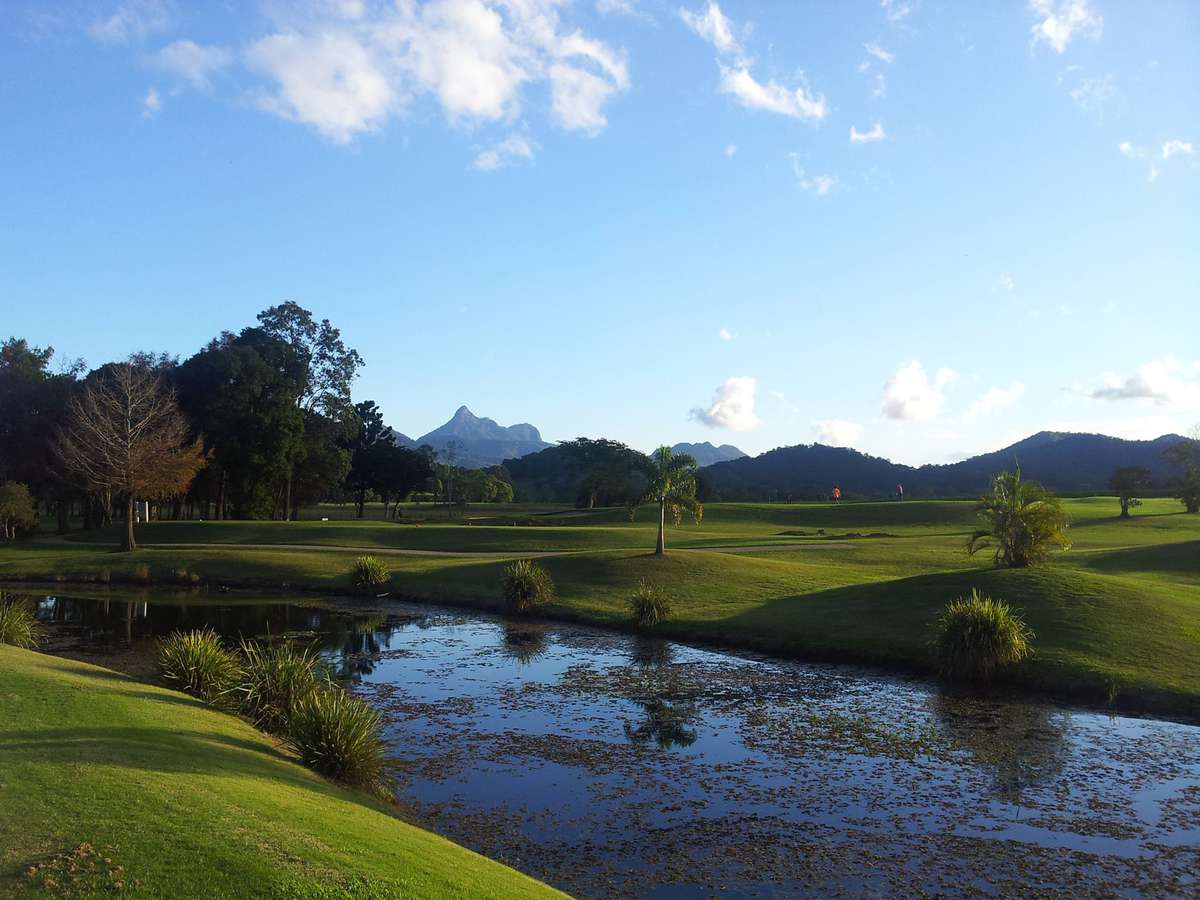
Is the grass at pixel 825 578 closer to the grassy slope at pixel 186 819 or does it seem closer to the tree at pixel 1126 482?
the tree at pixel 1126 482

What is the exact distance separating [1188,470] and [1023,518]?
43.6 m

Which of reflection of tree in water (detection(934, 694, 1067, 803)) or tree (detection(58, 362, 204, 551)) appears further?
tree (detection(58, 362, 204, 551))

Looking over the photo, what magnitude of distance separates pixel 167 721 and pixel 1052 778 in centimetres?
1512

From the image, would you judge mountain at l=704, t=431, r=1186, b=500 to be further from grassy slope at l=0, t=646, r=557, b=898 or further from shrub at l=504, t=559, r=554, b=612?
grassy slope at l=0, t=646, r=557, b=898

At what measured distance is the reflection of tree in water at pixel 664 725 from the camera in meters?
16.6

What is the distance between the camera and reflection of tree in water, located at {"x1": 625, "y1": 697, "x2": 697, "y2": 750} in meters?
16.6

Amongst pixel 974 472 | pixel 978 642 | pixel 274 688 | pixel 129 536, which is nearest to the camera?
pixel 274 688

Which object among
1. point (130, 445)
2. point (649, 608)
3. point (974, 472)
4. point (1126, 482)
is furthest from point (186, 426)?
point (974, 472)

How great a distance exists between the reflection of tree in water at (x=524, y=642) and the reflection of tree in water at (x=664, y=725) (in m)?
5.84

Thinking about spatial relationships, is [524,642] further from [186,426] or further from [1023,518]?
[186,426]

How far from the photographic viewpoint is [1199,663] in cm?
2036

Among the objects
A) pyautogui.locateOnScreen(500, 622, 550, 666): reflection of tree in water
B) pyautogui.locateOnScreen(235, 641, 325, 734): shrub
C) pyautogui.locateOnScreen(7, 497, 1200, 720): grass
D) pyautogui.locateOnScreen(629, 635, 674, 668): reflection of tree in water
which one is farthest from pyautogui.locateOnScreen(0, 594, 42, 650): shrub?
pyautogui.locateOnScreen(629, 635, 674, 668): reflection of tree in water

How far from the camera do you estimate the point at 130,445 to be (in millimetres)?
50500

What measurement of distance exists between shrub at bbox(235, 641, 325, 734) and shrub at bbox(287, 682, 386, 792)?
177cm
